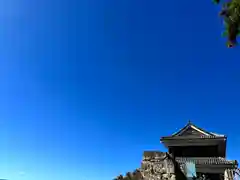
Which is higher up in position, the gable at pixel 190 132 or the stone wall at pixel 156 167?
the gable at pixel 190 132

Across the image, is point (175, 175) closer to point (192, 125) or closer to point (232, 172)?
point (232, 172)

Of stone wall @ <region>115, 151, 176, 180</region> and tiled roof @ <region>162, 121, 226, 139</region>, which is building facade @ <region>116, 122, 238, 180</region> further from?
stone wall @ <region>115, 151, 176, 180</region>

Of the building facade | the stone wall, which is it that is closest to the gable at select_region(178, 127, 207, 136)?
the building facade

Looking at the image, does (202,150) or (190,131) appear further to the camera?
(190,131)

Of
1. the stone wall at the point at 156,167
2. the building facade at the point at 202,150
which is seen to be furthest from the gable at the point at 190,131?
the stone wall at the point at 156,167

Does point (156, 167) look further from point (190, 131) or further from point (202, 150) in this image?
point (190, 131)

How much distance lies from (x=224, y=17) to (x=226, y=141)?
1783 cm

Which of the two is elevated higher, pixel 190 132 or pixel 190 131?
pixel 190 131

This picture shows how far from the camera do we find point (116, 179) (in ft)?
27.2

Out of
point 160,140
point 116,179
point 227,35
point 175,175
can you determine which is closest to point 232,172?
point 175,175

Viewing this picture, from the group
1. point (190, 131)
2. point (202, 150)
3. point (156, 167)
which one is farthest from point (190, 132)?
point (156, 167)

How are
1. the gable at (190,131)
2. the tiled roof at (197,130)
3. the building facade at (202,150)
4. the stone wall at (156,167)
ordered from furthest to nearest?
1. the gable at (190,131)
2. the tiled roof at (197,130)
3. the building facade at (202,150)
4. the stone wall at (156,167)

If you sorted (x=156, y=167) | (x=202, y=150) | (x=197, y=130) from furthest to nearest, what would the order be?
(x=197, y=130) → (x=202, y=150) → (x=156, y=167)

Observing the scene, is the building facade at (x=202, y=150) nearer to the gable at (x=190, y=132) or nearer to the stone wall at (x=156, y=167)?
the gable at (x=190, y=132)
